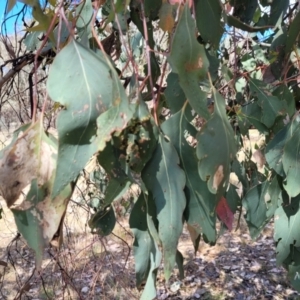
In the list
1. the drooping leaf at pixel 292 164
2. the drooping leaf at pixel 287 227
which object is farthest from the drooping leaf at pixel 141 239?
the drooping leaf at pixel 287 227

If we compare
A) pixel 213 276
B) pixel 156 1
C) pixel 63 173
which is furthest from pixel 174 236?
pixel 213 276

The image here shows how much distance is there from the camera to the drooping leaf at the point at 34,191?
52 cm

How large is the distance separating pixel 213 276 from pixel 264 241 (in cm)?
83

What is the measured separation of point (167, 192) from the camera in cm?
57

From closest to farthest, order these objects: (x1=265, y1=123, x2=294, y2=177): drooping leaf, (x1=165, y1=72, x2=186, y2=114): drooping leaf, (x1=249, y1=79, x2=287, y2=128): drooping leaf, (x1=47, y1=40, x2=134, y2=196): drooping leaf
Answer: (x1=47, y1=40, x2=134, y2=196): drooping leaf
(x1=165, y1=72, x2=186, y2=114): drooping leaf
(x1=265, y1=123, x2=294, y2=177): drooping leaf
(x1=249, y1=79, x2=287, y2=128): drooping leaf

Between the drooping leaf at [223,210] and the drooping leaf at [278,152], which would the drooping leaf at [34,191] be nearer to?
the drooping leaf at [223,210]

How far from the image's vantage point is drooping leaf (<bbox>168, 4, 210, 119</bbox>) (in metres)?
0.54

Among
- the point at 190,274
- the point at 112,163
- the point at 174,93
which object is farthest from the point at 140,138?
the point at 190,274

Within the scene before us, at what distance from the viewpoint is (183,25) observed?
545 mm

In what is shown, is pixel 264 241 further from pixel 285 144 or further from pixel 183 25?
pixel 183 25

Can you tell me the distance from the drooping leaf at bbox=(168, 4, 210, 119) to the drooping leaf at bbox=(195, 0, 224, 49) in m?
0.19

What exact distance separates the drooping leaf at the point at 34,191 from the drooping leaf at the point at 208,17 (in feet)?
1.12

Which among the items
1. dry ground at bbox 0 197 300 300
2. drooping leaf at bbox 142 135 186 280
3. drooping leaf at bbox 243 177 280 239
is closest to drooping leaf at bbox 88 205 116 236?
drooping leaf at bbox 142 135 186 280

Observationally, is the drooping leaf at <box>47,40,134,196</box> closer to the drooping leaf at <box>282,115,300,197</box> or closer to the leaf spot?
the leaf spot
